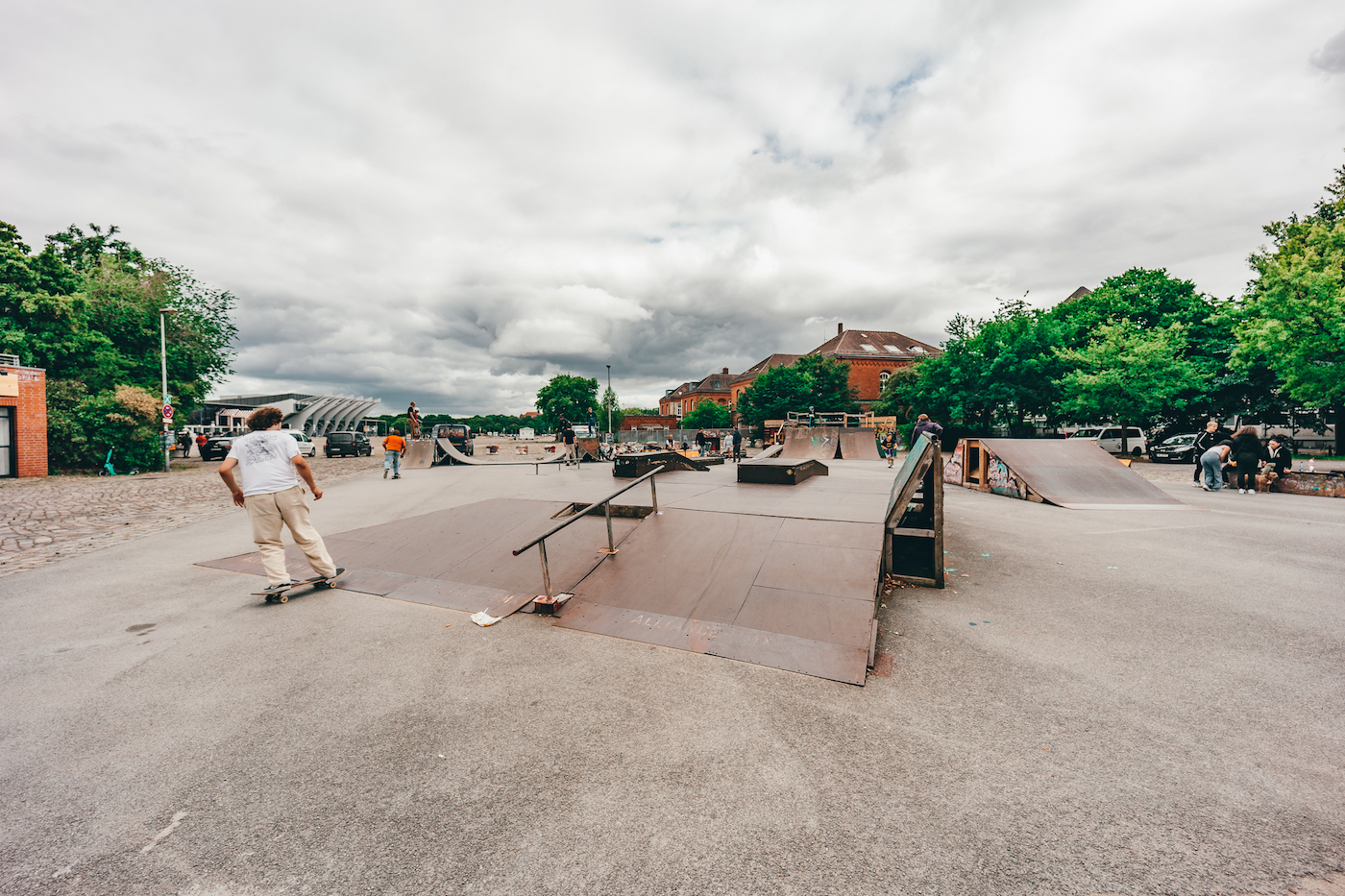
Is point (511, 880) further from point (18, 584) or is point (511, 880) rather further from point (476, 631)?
point (18, 584)

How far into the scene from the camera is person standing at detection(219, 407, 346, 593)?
480 centimetres

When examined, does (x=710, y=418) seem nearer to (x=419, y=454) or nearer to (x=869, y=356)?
(x=869, y=356)

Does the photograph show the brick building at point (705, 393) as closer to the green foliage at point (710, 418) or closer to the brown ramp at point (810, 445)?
the green foliage at point (710, 418)

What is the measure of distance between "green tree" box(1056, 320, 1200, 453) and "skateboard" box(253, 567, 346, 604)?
28951mm

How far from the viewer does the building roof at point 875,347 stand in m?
65.4

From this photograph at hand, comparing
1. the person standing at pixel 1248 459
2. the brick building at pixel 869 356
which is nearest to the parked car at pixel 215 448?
the person standing at pixel 1248 459

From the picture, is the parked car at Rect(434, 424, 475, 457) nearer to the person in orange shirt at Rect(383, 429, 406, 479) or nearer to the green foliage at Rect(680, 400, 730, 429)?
the person in orange shirt at Rect(383, 429, 406, 479)

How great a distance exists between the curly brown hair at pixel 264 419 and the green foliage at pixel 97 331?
22.3m

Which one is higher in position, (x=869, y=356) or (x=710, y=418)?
(x=869, y=356)

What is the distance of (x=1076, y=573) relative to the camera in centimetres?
577

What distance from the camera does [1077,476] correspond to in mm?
11391

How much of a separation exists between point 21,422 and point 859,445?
104ft

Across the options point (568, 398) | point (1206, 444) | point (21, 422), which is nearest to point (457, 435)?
point (21, 422)

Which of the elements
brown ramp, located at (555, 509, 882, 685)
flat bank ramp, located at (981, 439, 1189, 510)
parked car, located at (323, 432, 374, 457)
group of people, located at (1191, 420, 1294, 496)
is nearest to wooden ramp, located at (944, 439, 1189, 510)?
flat bank ramp, located at (981, 439, 1189, 510)
